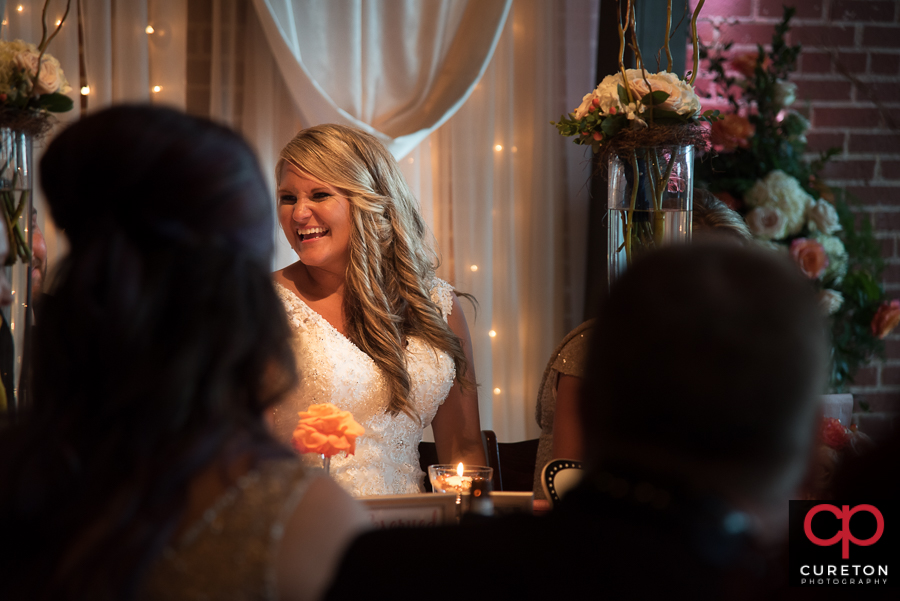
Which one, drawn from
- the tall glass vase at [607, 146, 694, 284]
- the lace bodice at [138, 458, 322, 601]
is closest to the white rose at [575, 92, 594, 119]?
the tall glass vase at [607, 146, 694, 284]

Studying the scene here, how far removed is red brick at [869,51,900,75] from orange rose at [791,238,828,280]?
1.11 metres

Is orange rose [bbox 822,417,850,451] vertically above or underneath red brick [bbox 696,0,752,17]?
underneath

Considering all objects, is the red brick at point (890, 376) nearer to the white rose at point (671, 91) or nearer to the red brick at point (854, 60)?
the red brick at point (854, 60)

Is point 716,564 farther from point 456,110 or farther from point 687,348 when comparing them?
point 456,110

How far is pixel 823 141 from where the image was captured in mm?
3447


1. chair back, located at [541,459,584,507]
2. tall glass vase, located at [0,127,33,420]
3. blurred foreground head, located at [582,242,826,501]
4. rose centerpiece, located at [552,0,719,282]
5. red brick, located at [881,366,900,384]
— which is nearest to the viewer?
blurred foreground head, located at [582,242,826,501]

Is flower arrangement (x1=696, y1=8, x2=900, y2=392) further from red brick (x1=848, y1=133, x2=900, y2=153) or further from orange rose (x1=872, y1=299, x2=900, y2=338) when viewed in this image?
red brick (x1=848, y1=133, x2=900, y2=153)

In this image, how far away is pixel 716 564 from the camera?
2.51 ft

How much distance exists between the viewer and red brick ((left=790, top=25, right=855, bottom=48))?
3.45 meters

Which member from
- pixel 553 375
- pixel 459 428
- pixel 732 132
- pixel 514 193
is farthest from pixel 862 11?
pixel 459 428

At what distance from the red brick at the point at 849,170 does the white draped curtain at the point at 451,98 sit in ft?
3.47

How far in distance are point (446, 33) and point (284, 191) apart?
42.6 inches

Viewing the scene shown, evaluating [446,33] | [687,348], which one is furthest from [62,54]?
[687,348]

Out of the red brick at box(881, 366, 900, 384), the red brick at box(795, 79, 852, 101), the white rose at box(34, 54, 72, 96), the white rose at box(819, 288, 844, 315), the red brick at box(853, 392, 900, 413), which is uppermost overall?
the red brick at box(795, 79, 852, 101)
